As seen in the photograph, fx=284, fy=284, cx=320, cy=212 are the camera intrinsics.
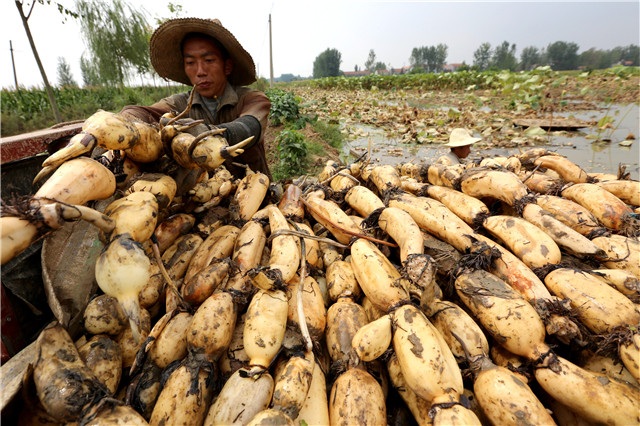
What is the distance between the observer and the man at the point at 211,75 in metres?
2.70

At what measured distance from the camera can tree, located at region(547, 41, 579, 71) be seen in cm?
6347

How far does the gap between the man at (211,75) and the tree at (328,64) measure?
3784 inches

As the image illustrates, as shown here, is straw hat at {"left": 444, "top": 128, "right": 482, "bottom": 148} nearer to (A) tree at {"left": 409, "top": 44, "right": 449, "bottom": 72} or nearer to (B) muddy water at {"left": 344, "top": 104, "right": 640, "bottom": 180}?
(B) muddy water at {"left": 344, "top": 104, "right": 640, "bottom": 180}

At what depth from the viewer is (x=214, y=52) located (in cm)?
294

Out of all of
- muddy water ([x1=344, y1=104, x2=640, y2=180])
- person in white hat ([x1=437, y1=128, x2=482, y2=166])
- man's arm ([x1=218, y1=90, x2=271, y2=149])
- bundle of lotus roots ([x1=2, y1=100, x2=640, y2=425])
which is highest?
man's arm ([x1=218, y1=90, x2=271, y2=149])

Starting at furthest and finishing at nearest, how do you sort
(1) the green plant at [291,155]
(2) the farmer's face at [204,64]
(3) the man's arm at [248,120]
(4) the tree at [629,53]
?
(4) the tree at [629,53]
(1) the green plant at [291,155]
(2) the farmer's face at [204,64]
(3) the man's arm at [248,120]

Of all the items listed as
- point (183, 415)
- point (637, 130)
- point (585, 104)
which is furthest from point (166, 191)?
point (585, 104)

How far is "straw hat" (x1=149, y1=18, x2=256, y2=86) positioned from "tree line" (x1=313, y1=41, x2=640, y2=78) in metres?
46.0

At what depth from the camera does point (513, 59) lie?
2542 inches

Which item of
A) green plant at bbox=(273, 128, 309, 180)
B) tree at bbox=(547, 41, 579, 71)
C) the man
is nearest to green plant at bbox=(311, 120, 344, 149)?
green plant at bbox=(273, 128, 309, 180)

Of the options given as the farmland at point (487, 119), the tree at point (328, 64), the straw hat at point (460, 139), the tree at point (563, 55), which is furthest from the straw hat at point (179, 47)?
the tree at point (328, 64)

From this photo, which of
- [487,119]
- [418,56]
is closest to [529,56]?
[418,56]

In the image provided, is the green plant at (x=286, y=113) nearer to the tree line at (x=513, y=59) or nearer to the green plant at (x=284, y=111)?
the green plant at (x=284, y=111)

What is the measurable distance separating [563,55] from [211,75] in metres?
93.6
